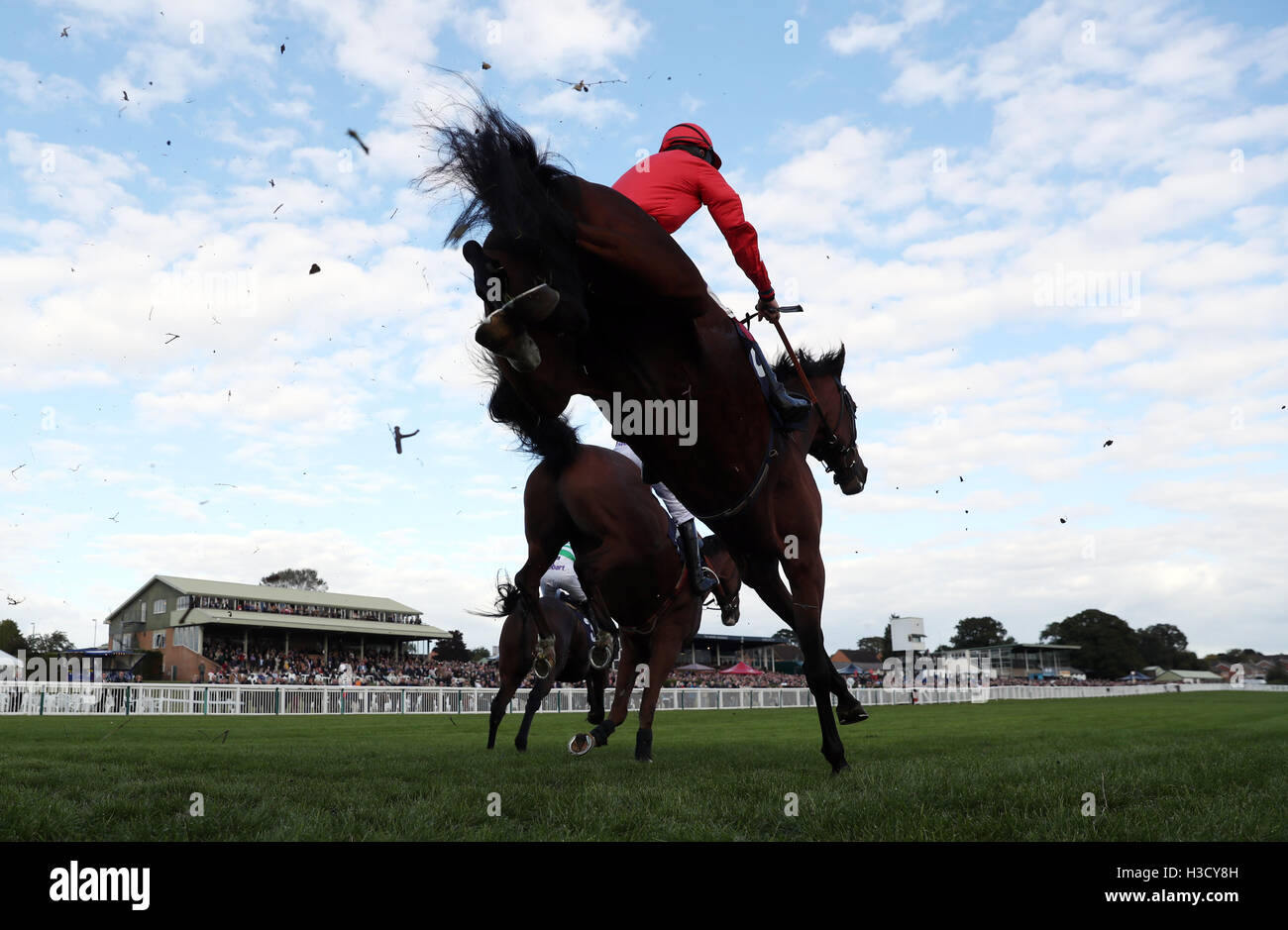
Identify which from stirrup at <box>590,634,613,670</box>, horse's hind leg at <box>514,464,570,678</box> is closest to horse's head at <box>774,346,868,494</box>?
horse's hind leg at <box>514,464,570,678</box>

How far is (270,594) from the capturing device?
60.5 meters

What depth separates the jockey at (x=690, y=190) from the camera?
424 centimetres

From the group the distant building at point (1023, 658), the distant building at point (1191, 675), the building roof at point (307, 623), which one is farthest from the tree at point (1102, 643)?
the building roof at point (307, 623)

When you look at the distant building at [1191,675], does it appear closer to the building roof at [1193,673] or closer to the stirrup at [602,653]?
the building roof at [1193,673]

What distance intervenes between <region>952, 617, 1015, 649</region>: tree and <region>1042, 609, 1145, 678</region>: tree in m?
10.6

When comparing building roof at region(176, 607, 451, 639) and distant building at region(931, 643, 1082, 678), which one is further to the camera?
distant building at region(931, 643, 1082, 678)

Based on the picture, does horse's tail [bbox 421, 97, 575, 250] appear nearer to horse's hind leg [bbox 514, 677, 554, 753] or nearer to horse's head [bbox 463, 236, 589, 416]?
horse's head [bbox 463, 236, 589, 416]

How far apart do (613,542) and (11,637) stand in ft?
237

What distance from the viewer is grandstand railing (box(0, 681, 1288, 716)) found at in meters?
21.1

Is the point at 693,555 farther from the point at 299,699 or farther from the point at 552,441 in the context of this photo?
the point at 299,699

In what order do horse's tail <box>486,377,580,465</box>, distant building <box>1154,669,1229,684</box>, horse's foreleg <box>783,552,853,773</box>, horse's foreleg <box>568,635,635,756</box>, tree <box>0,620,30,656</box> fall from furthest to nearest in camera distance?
1. distant building <box>1154,669,1229,684</box>
2. tree <box>0,620,30,656</box>
3. horse's foreleg <box>568,635,635,756</box>
4. horse's tail <box>486,377,580,465</box>
5. horse's foreleg <box>783,552,853,773</box>

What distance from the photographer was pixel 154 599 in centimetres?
6112

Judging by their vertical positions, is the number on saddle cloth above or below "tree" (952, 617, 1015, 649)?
above
